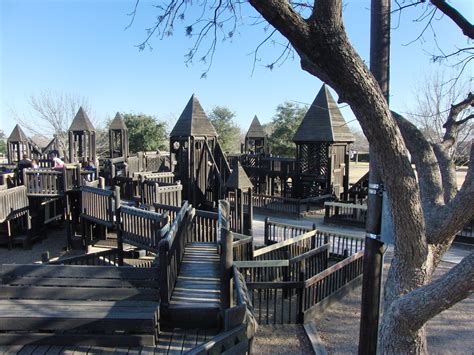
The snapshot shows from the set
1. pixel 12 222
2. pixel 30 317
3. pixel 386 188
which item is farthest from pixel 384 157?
pixel 12 222

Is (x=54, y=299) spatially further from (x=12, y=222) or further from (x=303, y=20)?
(x=12, y=222)

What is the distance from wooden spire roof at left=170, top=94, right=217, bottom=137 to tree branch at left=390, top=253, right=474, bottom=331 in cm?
1426

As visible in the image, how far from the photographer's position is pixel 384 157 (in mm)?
3395

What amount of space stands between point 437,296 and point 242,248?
245 inches

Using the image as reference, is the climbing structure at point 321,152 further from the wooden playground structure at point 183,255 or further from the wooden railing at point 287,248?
the wooden railing at point 287,248

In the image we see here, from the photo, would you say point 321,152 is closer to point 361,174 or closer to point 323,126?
point 323,126

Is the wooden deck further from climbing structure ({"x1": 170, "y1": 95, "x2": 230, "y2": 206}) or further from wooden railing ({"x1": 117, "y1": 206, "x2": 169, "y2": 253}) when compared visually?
climbing structure ({"x1": 170, "y1": 95, "x2": 230, "y2": 206})

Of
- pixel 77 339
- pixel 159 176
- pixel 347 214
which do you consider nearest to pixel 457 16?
pixel 77 339

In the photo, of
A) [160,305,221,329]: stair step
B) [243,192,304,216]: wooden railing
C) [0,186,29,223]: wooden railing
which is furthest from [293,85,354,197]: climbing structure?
[160,305,221,329]: stair step

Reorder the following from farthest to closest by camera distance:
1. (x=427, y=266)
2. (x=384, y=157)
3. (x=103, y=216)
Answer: (x=103, y=216) → (x=427, y=266) → (x=384, y=157)

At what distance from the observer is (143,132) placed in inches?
1719

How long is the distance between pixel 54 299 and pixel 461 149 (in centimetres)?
2294

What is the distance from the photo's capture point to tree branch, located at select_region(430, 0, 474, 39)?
4051 mm

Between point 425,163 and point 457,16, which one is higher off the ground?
point 457,16
